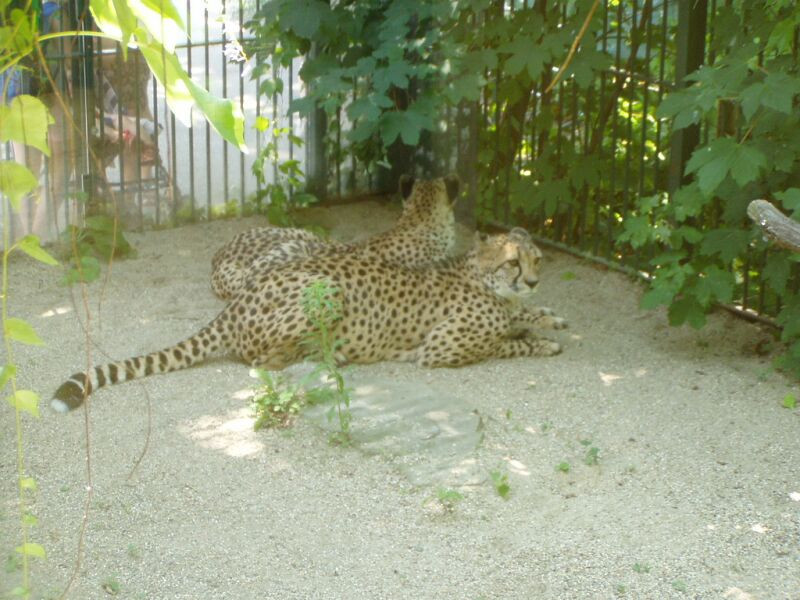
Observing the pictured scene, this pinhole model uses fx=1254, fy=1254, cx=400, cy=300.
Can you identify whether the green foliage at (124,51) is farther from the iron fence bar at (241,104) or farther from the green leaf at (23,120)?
the iron fence bar at (241,104)

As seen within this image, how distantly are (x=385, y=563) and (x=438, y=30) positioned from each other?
421 centimetres

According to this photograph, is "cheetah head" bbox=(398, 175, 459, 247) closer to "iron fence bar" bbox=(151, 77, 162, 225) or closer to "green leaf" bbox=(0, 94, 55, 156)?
"iron fence bar" bbox=(151, 77, 162, 225)

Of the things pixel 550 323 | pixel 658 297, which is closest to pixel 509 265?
pixel 550 323

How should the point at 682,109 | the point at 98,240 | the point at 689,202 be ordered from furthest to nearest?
→ the point at 98,240, the point at 689,202, the point at 682,109

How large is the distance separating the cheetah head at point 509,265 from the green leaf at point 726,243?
0.93 metres

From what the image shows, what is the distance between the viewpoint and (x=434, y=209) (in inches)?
306

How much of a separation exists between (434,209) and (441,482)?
9.52 feet

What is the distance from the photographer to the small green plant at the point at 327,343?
5.45 metres

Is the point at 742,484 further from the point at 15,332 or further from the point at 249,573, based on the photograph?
the point at 15,332

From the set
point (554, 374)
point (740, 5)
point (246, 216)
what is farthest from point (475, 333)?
point (246, 216)

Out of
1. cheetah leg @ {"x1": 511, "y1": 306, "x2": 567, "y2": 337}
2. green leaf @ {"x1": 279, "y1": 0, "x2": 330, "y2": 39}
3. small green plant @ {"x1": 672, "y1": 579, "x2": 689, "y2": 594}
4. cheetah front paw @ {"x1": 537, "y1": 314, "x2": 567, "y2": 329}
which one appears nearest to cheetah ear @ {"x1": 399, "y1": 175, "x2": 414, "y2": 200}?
green leaf @ {"x1": 279, "y1": 0, "x2": 330, "y2": 39}

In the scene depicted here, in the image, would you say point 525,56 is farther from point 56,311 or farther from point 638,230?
point 56,311

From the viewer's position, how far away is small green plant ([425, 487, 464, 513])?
16.0 ft

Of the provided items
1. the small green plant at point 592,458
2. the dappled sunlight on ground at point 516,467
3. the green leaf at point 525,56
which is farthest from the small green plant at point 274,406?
the green leaf at point 525,56
